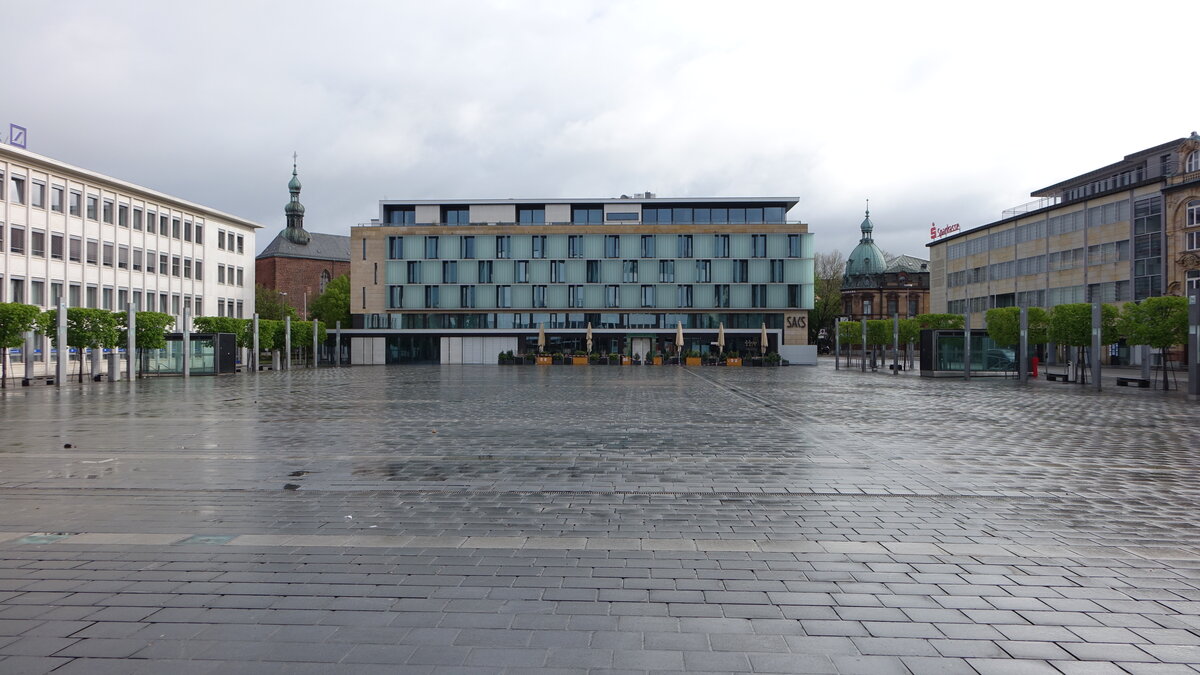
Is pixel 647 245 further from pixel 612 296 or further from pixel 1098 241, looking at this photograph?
pixel 1098 241

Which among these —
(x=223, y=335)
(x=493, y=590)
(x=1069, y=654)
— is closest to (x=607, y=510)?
(x=493, y=590)

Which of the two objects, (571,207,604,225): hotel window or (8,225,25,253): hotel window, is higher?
(571,207,604,225): hotel window

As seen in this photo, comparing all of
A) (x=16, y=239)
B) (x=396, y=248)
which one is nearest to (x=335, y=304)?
(x=396, y=248)

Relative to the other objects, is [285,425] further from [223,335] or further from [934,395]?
[223,335]

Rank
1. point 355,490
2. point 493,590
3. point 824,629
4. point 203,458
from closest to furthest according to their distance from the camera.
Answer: point 824,629, point 493,590, point 355,490, point 203,458

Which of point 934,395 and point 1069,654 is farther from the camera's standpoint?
point 934,395

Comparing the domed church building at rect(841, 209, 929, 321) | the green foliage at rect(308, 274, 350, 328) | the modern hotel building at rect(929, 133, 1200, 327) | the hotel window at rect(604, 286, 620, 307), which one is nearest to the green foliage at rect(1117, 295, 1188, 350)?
the modern hotel building at rect(929, 133, 1200, 327)

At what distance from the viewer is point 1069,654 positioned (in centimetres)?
400

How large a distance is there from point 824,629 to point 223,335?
43087 millimetres

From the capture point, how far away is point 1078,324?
32.4 m

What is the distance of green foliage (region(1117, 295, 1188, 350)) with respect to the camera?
26969mm

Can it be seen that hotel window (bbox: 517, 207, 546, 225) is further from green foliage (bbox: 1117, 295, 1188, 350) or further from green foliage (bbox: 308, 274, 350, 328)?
green foliage (bbox: 1117, 295, 1188, 350)

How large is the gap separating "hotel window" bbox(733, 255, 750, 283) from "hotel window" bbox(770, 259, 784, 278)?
215 centimetres

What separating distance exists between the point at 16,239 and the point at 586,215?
1715 inches
